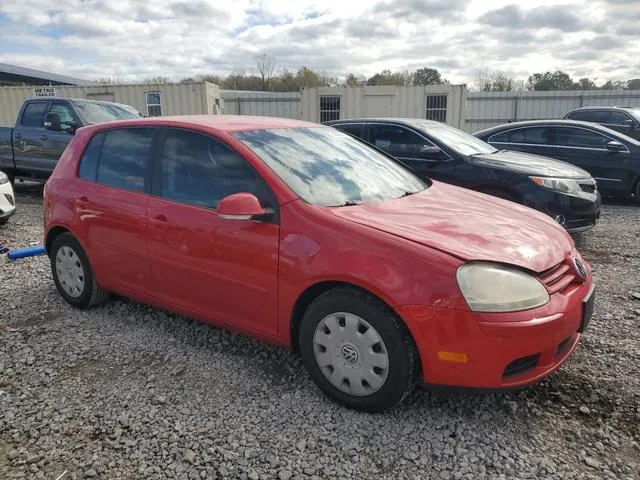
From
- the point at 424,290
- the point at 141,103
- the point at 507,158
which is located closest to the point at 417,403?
the point at 424,290

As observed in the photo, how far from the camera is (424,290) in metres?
2.36

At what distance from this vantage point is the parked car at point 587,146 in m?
8.34

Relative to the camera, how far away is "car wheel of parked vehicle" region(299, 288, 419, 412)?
2463mm

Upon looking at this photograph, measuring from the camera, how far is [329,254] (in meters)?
2.59

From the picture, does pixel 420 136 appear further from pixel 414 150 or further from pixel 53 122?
pixel 53 122

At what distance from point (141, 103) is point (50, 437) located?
17.1 metres

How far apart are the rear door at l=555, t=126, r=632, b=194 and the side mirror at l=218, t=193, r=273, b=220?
7436mm

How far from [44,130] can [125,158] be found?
7041 mm

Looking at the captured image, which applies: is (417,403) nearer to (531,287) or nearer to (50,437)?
(531,287)

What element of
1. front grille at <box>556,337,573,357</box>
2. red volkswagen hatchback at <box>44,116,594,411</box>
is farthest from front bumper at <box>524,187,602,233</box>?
front grille at <box>556,337,573,357</box>

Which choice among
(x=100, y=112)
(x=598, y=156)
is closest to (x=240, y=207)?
(x=598, y=156)

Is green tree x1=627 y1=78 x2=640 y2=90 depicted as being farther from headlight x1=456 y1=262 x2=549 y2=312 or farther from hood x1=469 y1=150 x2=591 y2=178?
headlight x1=456 y1=262 x2=549 y2=312

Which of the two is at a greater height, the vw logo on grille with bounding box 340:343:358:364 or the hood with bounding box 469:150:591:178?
the hood with bounding box 469:150:591:178

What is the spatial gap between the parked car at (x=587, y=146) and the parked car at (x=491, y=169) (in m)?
2.04
